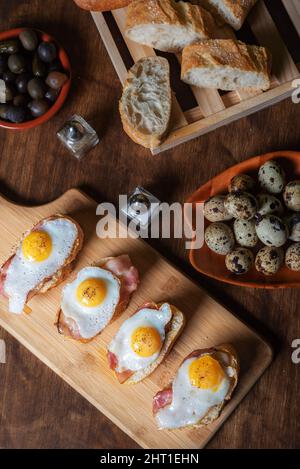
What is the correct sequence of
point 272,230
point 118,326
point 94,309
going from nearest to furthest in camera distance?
point 272,230 < point 94,309 < point 118,326

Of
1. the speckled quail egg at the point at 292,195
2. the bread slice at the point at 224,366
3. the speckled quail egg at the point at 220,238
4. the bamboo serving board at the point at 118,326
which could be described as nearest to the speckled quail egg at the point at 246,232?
the speckled quail egg at the point at 220,238

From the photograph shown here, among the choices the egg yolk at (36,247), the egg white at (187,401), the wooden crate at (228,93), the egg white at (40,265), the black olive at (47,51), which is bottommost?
the egg white at (187,401)

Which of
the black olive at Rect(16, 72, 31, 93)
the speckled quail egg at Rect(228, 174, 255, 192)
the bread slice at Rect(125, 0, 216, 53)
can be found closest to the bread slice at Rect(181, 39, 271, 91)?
the bread slice at Rect(125, 0, 216, 53)

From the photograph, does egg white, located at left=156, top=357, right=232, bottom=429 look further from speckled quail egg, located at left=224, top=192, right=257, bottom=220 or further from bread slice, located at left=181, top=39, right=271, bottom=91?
bread slice, located at left=181, top=39, right=271, bottom=91

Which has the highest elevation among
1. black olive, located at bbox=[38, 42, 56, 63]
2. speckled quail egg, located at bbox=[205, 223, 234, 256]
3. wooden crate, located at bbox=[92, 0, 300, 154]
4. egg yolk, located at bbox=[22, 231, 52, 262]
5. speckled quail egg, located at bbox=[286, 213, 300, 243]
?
black olive, located at bbox=[38, 42, 56, 63]

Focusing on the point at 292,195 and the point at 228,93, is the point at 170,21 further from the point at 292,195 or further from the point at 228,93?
the point at 292,195

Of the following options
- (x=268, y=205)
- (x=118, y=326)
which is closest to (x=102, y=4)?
(x=268, y=205)

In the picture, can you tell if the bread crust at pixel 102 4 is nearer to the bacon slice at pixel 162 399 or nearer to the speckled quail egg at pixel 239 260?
the speckled quail egg at pixel 239 260
